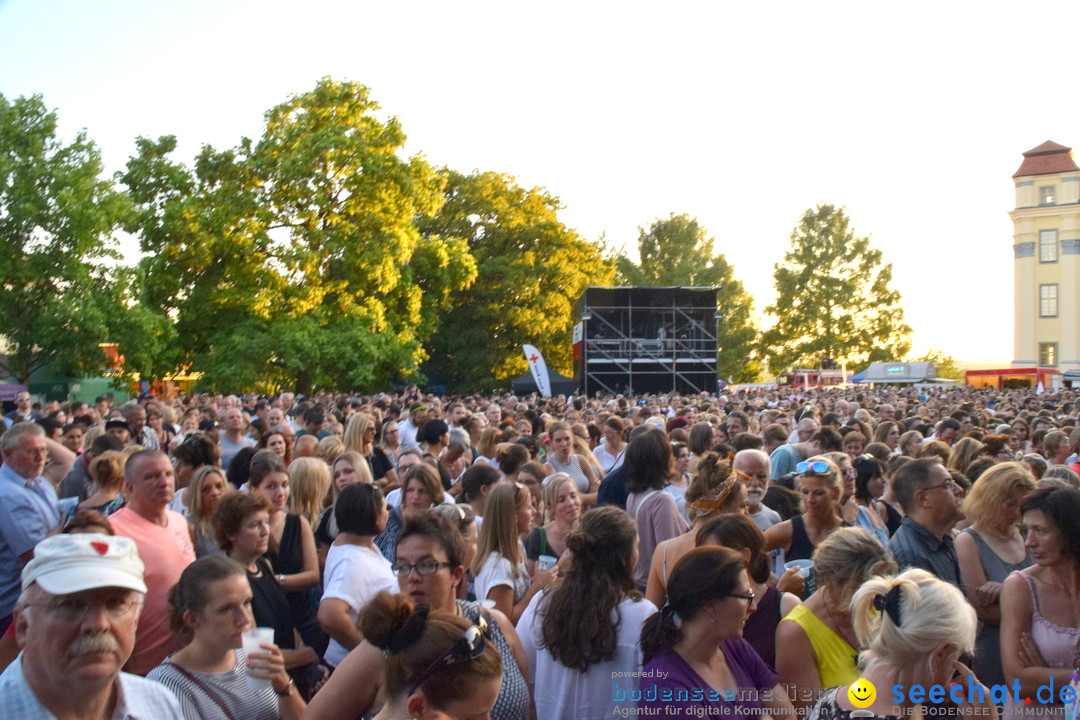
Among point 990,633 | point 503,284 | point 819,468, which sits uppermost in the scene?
point 503,284

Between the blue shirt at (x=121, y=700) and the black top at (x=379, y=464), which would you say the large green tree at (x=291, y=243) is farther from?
the blue shirt at (x=121, y=700)

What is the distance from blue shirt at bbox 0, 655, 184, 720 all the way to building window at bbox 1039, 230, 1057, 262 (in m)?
66.4

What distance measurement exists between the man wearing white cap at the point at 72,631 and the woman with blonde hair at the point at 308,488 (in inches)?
125

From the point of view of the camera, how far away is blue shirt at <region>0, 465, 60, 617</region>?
4910 millimetres

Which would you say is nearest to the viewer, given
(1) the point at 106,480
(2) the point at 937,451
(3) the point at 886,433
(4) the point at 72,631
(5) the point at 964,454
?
(4) the point at 72,631

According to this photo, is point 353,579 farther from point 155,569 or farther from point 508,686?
point 508,686

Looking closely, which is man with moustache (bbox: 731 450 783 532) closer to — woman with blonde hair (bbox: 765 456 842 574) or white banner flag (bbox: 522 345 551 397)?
woman with blonde hair (bbox: 765 456 842 574)

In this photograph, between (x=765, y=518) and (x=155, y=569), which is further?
(x=765, y=518)

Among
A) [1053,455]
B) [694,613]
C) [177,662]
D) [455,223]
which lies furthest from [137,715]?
[455,223]

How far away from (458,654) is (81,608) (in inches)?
35.9

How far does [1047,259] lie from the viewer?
60.4 meters

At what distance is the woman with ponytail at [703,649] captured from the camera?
2957mm

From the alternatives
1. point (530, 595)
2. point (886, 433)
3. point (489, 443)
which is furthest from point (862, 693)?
point (886, 433)

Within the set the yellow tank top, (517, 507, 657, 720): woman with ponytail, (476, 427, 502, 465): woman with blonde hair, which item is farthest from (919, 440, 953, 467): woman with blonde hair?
(517, 507, 657, 720): woman with ponytail
